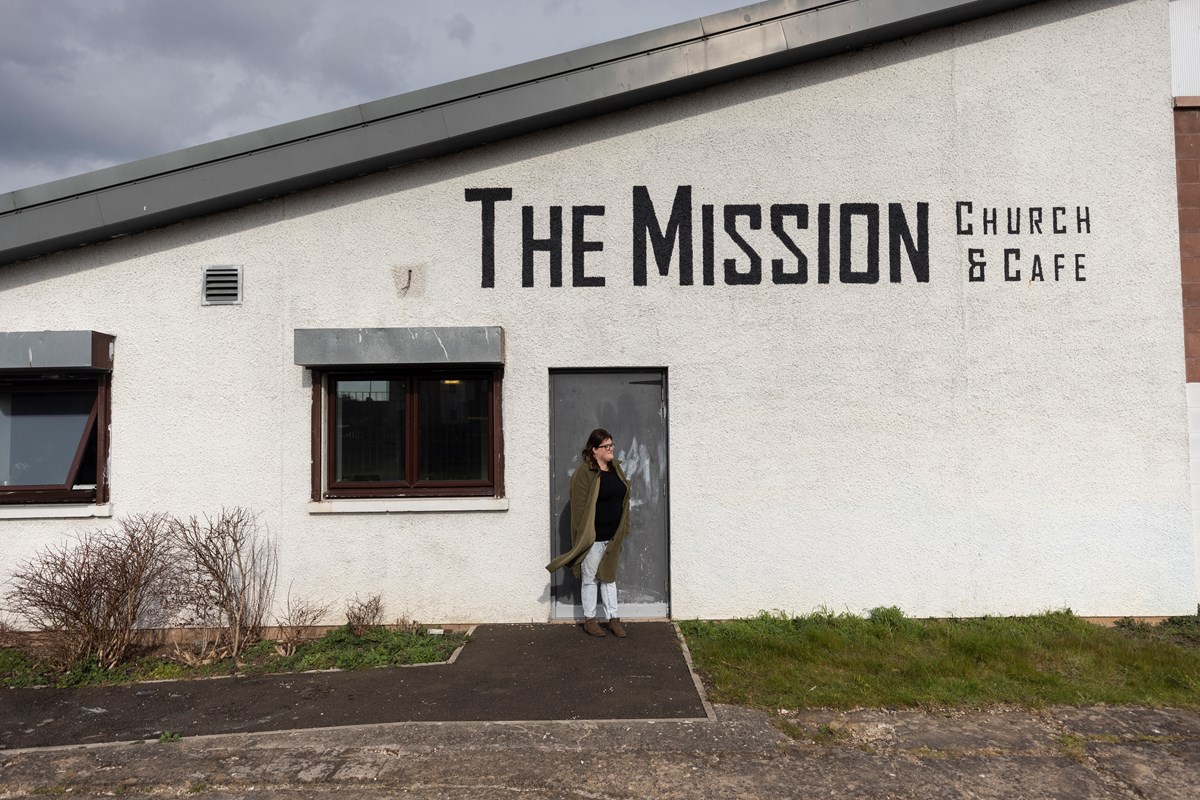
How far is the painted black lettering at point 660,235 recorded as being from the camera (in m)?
6.92

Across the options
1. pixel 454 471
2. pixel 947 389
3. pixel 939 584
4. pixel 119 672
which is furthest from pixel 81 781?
pixel 947 389

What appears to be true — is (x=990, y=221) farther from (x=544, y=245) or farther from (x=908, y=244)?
(x=544, y=245)

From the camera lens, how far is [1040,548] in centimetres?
685

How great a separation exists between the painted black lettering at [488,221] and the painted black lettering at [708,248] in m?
1.75

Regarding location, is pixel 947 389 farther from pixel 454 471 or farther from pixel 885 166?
pixel 454 471

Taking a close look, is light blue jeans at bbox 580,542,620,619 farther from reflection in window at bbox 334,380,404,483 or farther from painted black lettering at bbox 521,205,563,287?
painted black lettering at bbox 521,205,563,287

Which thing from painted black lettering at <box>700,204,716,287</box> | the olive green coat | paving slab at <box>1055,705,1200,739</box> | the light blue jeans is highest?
painted black lettering at <box>700,204,716,287</box>

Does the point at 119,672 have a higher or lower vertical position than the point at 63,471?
lower

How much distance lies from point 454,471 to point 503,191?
8.32 feet

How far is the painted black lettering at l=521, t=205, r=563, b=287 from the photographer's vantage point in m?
6.90

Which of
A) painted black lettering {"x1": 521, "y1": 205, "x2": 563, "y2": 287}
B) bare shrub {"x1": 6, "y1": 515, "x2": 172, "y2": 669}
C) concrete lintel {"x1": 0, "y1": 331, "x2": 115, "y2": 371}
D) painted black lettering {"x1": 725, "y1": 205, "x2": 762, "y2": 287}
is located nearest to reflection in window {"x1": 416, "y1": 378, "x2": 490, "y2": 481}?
painted black lettering {"x1": 521, "y1": 205, "x2": 563, "y2": 287}

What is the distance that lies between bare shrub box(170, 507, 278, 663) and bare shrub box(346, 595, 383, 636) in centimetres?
71

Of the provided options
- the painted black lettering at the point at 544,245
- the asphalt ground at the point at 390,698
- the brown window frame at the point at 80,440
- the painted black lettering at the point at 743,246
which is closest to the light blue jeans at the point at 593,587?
the asphalt ground at the point at 390,698

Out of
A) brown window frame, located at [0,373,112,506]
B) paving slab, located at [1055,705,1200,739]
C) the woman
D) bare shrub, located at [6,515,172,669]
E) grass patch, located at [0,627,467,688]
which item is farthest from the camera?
brown window frame, located at [0,373,112,506]
